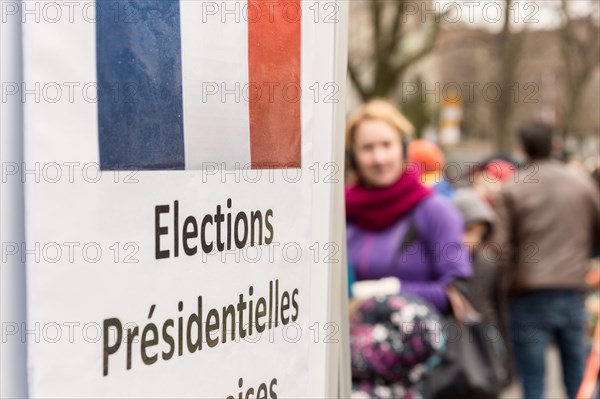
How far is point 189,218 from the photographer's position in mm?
1105

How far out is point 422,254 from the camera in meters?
3.11

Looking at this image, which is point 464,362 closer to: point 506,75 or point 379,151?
point 379,151

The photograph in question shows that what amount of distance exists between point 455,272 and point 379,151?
0.54 metres

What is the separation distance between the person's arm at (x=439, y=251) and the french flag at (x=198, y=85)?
5.82 feet

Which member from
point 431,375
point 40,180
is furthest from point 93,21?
point 431,375

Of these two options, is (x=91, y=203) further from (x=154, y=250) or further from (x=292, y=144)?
Result: (x=292, y=144)

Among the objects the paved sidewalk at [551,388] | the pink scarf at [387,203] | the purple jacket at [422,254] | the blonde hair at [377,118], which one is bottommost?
the paved sidewalk at [551,388]

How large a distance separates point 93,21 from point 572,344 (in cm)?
411

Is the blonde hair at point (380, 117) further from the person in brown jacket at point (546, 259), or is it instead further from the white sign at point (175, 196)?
the white sign at point (175, 196)

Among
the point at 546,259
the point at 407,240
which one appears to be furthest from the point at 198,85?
the point at 546,259

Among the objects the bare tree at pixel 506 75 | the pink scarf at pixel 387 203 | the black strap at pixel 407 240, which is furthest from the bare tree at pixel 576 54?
the black strap at pixel 407 240

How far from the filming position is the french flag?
0.98 m

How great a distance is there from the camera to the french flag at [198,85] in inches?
38.6

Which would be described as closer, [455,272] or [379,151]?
[455,272]
